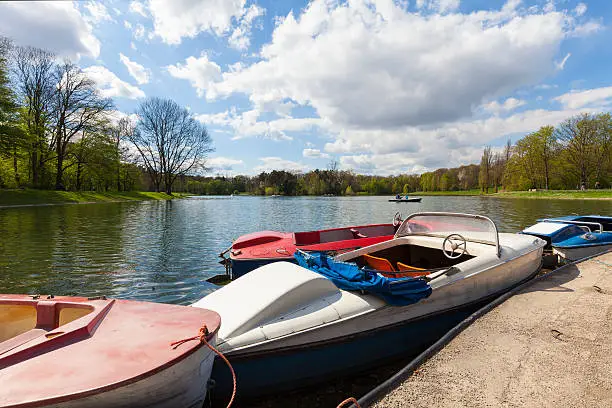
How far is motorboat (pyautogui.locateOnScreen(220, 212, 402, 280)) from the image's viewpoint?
336 inches

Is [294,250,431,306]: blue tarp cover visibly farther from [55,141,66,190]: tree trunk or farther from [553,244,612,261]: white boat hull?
[55,141,66,190]: tree trunk

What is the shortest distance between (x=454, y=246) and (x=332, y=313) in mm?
3543

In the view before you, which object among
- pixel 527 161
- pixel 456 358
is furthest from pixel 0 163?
pixel 527 161

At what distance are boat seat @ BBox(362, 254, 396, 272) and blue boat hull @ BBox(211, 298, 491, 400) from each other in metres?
1.27

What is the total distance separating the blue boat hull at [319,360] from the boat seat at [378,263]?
127 cm

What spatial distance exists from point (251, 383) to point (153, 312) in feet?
4.48

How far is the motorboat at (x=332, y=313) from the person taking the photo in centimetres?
362

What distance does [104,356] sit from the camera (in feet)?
8.62

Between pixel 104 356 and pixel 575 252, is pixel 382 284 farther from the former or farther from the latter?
pixel 575 252

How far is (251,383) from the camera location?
3.61 m

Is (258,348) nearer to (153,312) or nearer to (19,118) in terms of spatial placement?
(153,312)

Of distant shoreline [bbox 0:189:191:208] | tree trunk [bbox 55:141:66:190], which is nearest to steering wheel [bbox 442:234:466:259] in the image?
distant shoreline [bbox 0:189:191:208]

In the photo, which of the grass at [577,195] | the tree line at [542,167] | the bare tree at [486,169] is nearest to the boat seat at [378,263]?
the grass at [577,195]

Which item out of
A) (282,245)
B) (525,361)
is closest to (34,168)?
(282,245)
